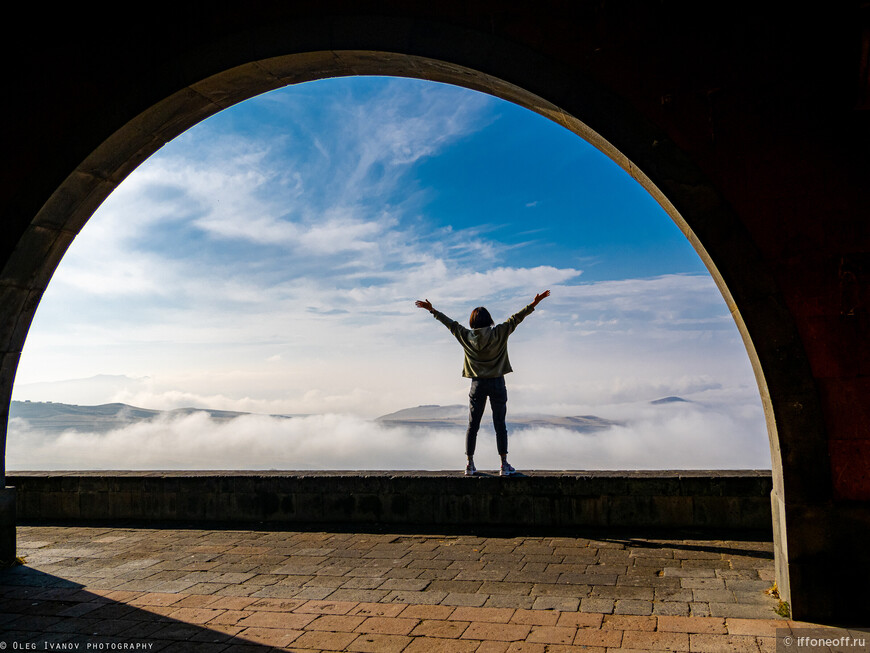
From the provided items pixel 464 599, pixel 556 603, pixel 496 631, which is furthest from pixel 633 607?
pixel 464 599

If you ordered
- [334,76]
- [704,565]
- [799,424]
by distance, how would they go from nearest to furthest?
[799,424] → [704,565] → [334,76]

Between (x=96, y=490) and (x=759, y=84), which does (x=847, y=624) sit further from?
(x=96, y=490)

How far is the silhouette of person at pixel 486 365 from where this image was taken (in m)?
6.54

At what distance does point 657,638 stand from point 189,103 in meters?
4.65

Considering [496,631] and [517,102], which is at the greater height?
[517,102]

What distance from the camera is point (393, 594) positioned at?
14.6ft

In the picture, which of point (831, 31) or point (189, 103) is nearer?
point (831, 31)

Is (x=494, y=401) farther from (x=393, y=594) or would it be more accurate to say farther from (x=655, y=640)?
(x=655, y=640)

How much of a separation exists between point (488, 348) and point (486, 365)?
166 mm

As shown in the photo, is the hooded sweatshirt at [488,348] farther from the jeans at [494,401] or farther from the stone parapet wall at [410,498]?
the stone parapet wall at [410,498]

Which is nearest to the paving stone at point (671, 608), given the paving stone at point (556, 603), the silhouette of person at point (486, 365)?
the paving stone at point (556, 603)

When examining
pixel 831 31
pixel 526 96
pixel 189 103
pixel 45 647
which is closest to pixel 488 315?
pixel 526 96

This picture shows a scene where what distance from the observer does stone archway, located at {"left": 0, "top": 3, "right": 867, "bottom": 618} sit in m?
3.87

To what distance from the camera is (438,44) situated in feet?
14.9
